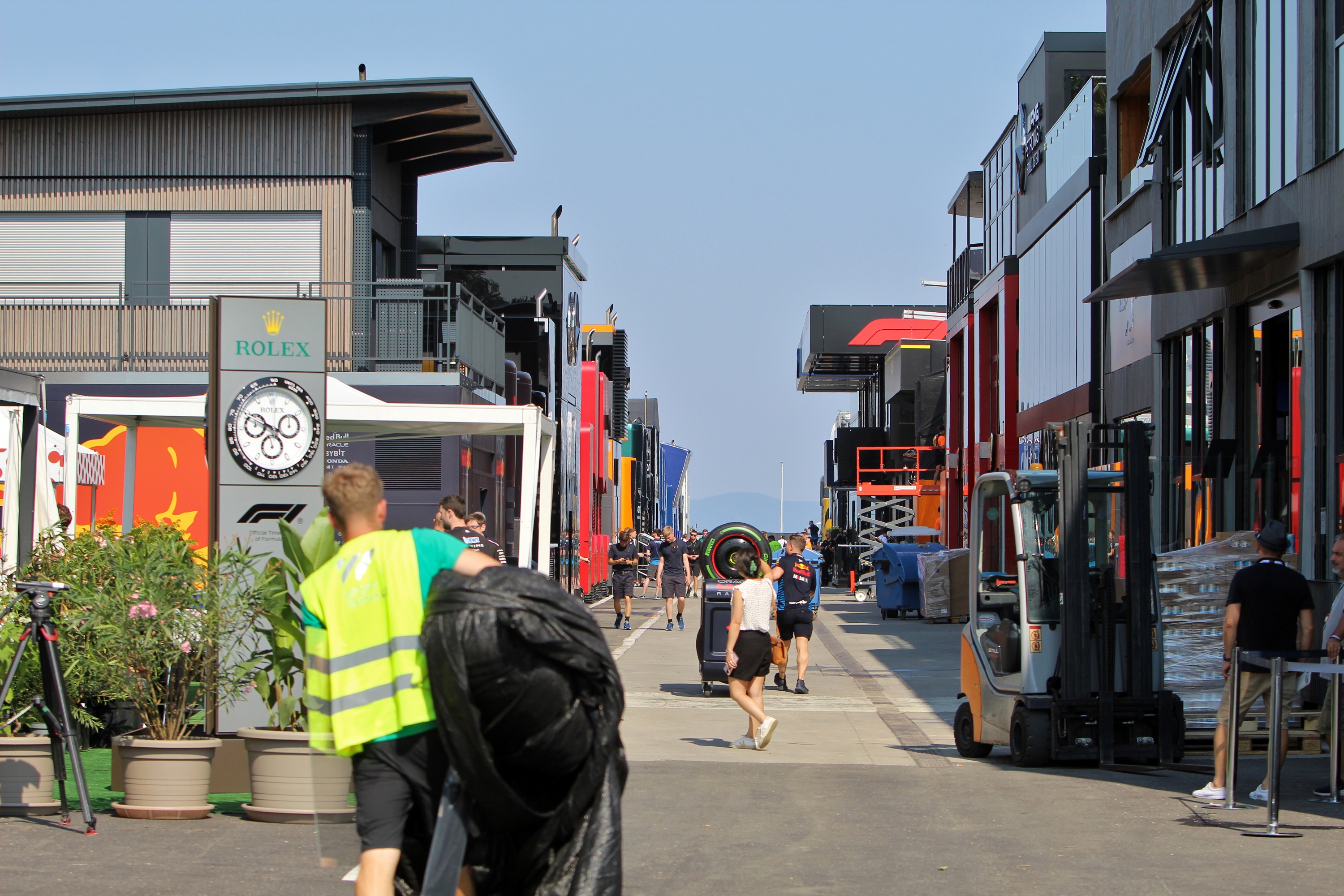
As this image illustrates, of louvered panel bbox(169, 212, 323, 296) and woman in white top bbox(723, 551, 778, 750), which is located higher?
louvered panel bbox(169, 212, 323, 296)

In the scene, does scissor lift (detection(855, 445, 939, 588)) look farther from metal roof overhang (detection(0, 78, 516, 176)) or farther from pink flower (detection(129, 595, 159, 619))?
pink flower (detection(129, 595, 159, 619))

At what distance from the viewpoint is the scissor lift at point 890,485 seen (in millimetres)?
49875

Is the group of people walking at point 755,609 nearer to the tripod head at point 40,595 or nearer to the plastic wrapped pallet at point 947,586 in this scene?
the plastic wrapped pallet at point 947,586

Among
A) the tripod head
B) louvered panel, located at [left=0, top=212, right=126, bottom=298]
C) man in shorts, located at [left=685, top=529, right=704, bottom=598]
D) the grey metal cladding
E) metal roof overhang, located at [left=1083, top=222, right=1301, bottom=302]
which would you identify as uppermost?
the grey metal cladding

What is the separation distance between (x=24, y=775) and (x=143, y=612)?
1087 millimetres

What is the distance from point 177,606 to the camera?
8.06 metres

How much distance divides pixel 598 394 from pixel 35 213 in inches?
748

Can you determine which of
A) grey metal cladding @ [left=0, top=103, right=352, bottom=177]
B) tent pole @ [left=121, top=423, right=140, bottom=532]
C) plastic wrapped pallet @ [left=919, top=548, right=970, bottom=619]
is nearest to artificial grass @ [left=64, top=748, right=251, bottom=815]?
tent pole @ [left=121, top=423, right=140, bottom=532]

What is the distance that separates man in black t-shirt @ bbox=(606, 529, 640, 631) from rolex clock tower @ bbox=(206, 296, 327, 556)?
54.9 feet

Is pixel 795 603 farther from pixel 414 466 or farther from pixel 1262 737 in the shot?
pixel 414 466

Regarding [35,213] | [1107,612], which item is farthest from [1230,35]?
[35,213]

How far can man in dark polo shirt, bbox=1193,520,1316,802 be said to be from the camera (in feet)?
30.2

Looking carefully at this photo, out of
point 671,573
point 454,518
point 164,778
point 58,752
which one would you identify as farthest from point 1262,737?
→ point 671,573

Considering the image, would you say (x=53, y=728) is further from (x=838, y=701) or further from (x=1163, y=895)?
(x=838, y=701)
